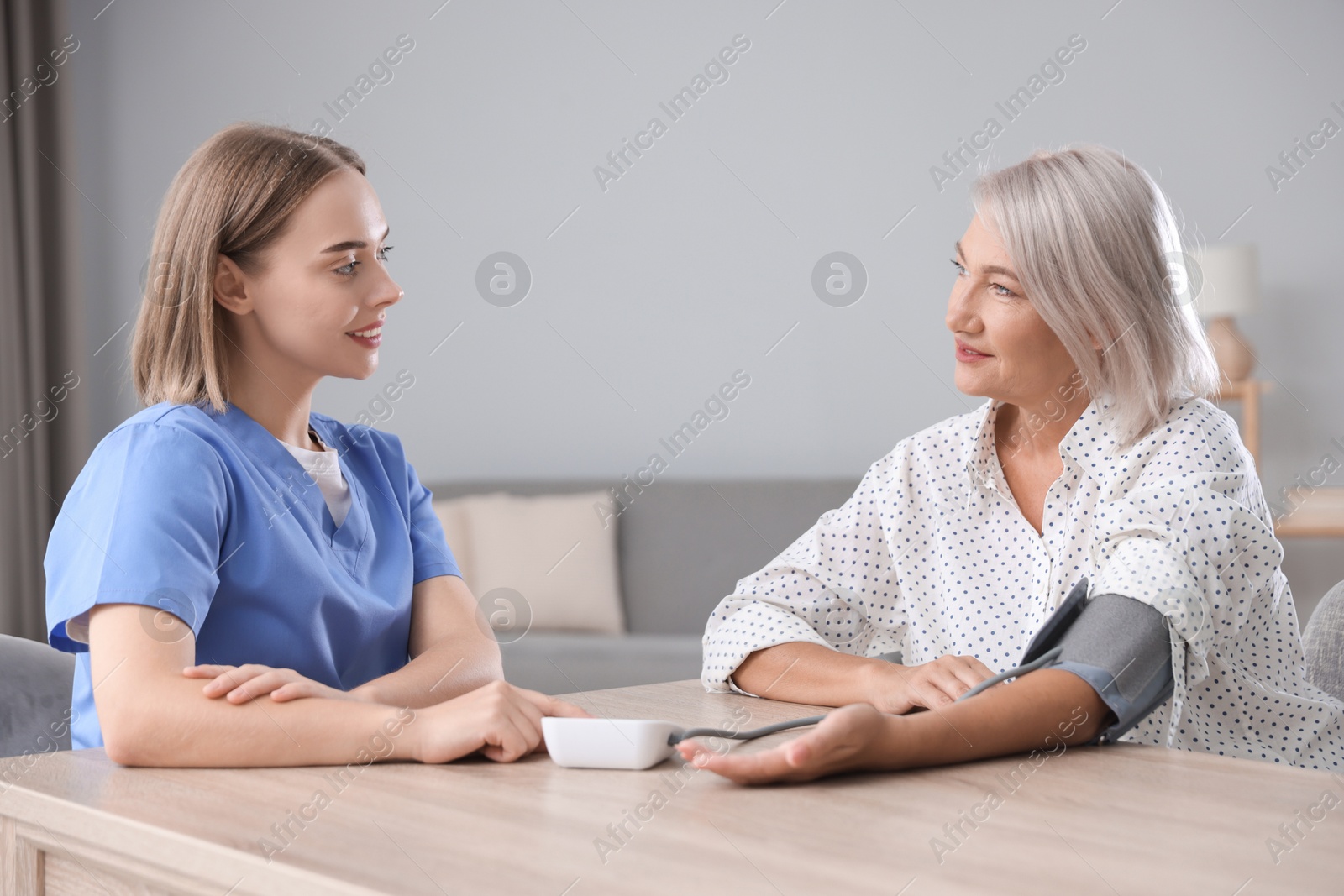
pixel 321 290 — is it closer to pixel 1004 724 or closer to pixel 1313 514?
pixel 1004 724

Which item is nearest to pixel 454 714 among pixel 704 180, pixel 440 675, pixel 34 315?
pixel 440 675

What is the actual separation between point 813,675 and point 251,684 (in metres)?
0.53

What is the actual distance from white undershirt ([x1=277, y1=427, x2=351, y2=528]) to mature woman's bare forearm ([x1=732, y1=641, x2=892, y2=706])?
0.44 m

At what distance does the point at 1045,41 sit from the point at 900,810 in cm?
276

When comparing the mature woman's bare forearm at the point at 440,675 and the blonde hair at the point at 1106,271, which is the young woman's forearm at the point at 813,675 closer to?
the mature woman's bare forearm at the point at 440,675

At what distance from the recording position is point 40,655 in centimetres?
116

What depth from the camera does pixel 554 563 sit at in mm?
3125

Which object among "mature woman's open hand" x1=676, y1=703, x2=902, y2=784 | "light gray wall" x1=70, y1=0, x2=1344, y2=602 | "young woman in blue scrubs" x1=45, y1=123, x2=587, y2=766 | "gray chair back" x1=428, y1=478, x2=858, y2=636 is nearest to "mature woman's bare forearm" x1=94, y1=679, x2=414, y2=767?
"young woman in blue scrubs" x1=45, y1=123, x2=587, y2=766

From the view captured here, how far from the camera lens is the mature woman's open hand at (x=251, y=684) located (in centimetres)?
84

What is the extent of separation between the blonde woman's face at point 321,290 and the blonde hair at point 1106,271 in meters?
0.68

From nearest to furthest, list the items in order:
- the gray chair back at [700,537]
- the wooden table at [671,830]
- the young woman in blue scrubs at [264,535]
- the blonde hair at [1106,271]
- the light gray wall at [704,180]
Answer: the wooden table at [671,830] → the young woman in blue scrubs at [264,535] → the blonde hair at [1106,271] → the light gray wall at [704,180] → the gray chair back at [700,537]

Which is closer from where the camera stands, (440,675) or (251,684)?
(251,684)

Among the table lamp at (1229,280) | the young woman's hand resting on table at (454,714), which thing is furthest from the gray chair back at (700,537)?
the young woman's hand resting on table at (454,714)

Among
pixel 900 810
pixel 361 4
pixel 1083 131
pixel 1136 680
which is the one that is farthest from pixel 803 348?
pixel 900 810
